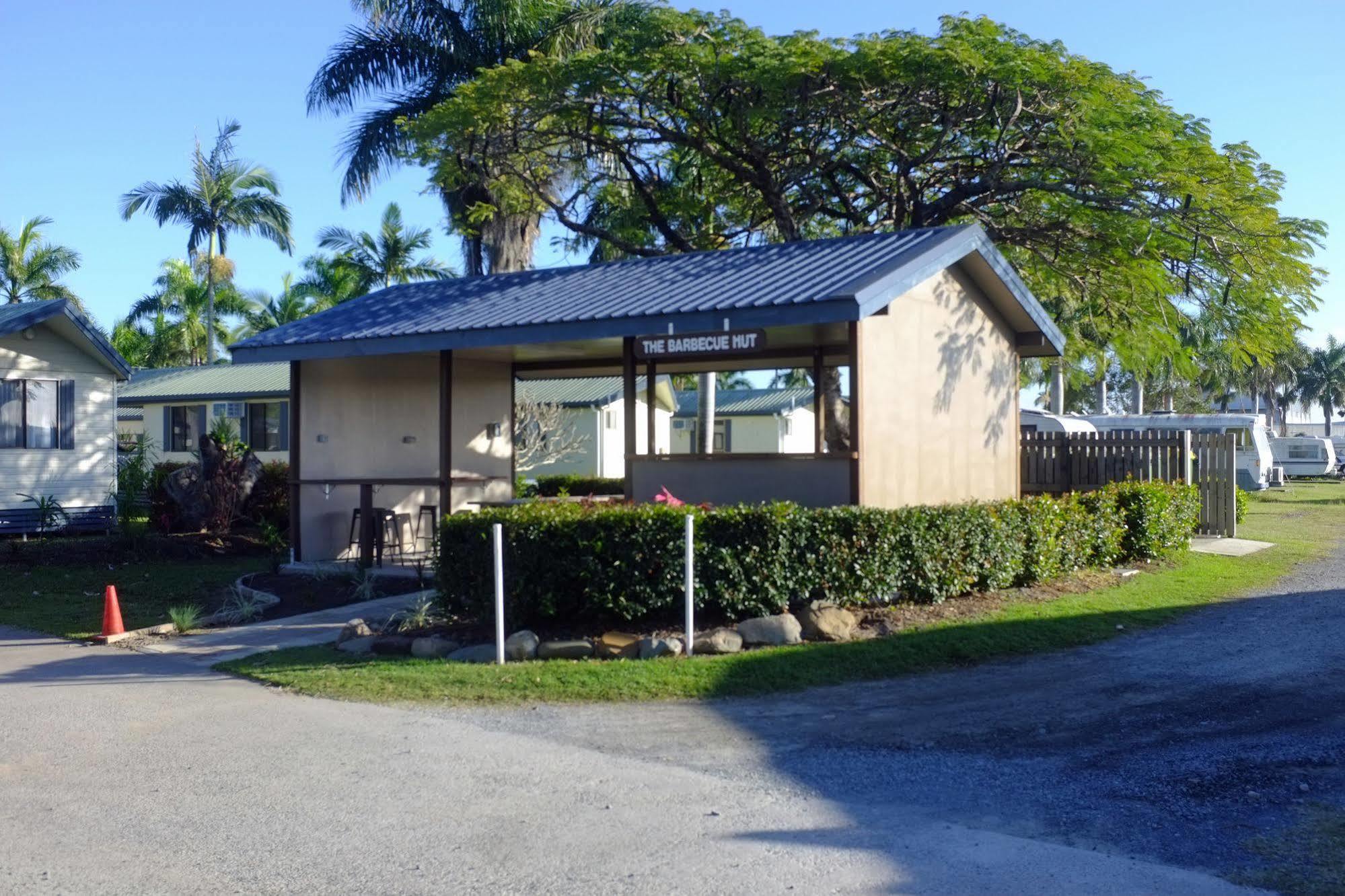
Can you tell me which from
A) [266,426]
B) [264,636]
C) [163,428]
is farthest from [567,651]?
[163,428]

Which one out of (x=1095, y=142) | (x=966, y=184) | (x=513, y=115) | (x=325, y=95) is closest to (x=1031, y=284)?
(x=966, y=184)

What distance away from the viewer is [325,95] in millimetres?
28734

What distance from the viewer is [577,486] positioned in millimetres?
26531

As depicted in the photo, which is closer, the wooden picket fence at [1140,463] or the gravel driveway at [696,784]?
the gravel driveway at [696,784]

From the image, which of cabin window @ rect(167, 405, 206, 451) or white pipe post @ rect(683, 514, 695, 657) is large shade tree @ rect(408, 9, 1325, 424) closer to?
white pipe post @ rect(683, 514, 695, 657)

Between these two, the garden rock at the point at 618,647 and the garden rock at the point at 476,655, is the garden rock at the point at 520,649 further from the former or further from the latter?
the garden rock at the point at 618,647

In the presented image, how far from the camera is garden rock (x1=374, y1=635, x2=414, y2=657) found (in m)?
10.3

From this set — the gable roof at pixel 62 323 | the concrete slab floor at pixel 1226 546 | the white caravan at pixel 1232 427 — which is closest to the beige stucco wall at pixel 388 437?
the gable roof at pixel 62 323

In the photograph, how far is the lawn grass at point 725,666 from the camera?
8867 millimetres

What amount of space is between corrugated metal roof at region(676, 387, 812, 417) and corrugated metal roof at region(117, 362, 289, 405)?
15989mm

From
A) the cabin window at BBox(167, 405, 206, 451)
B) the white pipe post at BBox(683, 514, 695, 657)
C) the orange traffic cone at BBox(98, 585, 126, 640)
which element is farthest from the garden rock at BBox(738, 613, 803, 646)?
the cabin window at BBox(167, 405, 206, 451)

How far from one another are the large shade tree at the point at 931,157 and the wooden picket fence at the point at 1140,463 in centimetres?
242

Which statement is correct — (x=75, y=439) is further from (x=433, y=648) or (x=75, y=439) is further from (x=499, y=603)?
(x=499, y=603)

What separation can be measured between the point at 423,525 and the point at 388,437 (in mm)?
1389
